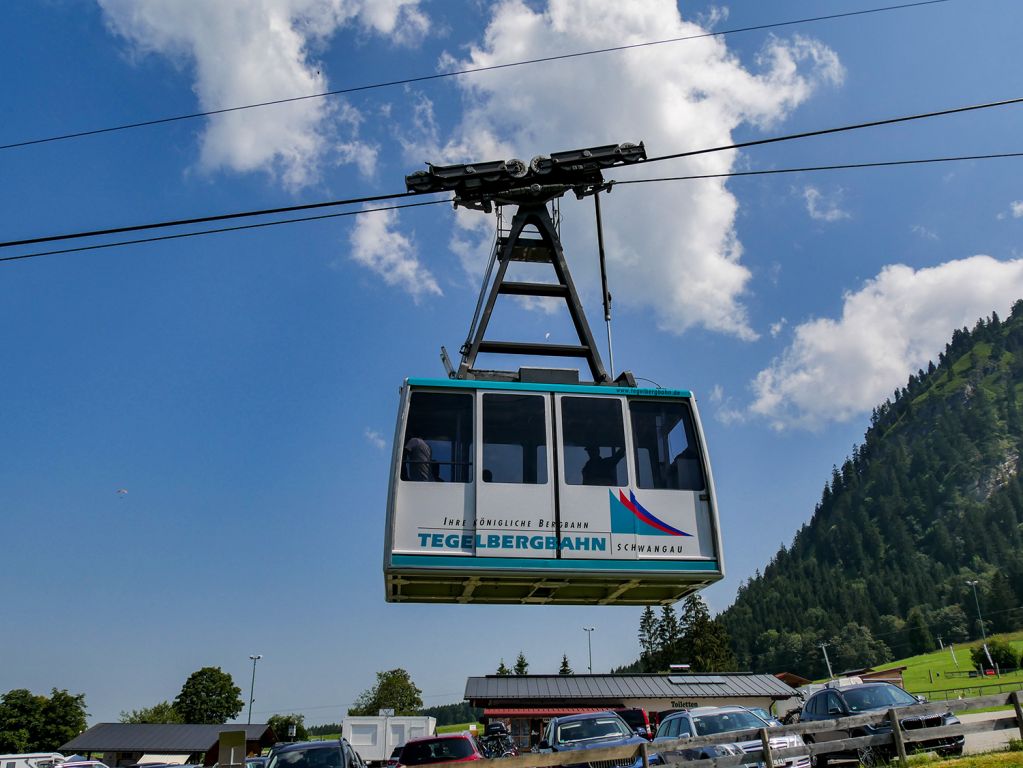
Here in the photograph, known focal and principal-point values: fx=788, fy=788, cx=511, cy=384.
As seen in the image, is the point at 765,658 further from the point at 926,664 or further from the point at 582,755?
the point at 582,755

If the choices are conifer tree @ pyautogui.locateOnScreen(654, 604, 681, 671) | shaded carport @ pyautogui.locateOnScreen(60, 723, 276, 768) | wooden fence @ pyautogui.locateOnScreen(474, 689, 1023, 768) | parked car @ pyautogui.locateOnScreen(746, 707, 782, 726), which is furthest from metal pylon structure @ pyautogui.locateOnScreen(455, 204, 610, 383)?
conifer tree @ pyautogui.locateOnScreen(654, 604, 681, 671)

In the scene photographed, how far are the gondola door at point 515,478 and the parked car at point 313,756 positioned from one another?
7587mm

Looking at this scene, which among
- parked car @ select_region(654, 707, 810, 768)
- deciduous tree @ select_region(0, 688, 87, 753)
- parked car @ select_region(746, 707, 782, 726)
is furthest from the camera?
deciduous tree @ select_region(0, 688, 87, 753)

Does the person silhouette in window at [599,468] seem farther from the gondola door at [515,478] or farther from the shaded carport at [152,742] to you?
the shaded carport at [152,742]

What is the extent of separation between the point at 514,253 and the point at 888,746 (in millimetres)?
9445

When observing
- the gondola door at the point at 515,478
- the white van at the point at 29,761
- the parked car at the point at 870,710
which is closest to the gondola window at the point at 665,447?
the gondola door at the point at 515,478

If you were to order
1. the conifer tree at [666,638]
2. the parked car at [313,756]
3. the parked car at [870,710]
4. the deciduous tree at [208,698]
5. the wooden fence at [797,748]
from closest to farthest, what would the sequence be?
the wooden fence at [797,748]
the parked car at [870,710]
the parked car at [313,756]
the deciduous tree at [208,698]
the conifer tree at [666,638]

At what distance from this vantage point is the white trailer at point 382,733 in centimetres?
4038

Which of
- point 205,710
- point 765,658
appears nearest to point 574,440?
point 205,710

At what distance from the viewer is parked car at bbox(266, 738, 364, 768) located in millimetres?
14133

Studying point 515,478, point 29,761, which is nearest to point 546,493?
→ point 515,478

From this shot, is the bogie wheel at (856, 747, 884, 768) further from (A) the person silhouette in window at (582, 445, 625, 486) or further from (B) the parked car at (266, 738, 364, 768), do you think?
(B) the parked car at (266, 738, 364, 768)

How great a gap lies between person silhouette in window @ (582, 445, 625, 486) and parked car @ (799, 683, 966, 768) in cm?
567

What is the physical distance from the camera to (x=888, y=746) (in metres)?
12.1
